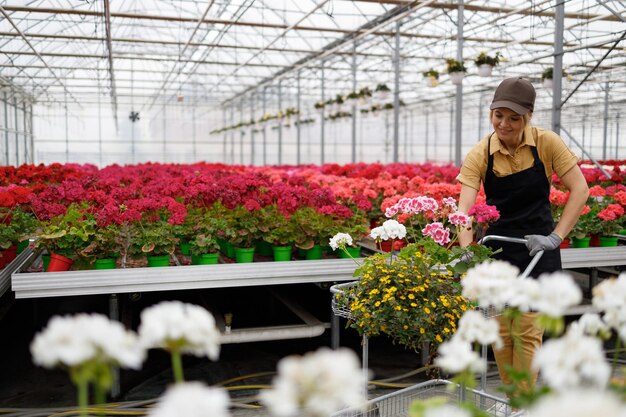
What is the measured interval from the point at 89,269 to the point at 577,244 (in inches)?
149

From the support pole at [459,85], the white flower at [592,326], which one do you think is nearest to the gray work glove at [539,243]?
the white flower at [592,326]

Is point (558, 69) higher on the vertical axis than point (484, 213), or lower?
higher

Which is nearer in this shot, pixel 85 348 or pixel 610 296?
pixel 85 348

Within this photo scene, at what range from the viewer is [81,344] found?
829 millimetres

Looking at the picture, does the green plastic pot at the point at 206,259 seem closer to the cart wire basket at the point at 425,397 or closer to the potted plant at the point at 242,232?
the potted plant at the point at 242,232

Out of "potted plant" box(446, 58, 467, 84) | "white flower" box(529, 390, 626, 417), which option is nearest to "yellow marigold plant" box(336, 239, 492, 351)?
"white flower" box(529, 390, 626, 417)

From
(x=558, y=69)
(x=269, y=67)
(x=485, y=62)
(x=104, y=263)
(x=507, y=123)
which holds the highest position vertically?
(x=269, y=67)

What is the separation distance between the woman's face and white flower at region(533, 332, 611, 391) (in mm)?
1789

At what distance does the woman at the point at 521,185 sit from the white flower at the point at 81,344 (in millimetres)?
2022

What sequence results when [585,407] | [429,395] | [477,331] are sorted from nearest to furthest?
1. [585,407]
2. [477,331]
3. [429,395]

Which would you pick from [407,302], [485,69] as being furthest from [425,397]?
[485,69]

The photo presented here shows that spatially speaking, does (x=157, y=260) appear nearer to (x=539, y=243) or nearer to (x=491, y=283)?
(x=539, y=243)

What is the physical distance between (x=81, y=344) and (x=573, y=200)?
235 centimetres

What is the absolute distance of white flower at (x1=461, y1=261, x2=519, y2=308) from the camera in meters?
1.11
